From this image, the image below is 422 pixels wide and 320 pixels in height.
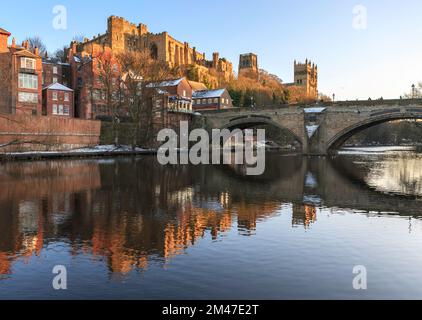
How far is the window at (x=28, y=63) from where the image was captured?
65062mm

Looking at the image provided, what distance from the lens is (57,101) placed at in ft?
234

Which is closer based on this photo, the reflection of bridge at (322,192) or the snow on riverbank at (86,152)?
the reflection of bridge at (322,192)

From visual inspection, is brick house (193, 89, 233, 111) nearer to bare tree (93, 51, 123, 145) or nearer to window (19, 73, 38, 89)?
bare tree (93, 51, 123, 145)

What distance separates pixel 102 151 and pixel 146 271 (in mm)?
51776

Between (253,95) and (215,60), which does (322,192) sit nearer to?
(253,95)

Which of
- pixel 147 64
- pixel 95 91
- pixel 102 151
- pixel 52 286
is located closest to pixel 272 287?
pixel 52 286

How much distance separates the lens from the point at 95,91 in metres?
76.6

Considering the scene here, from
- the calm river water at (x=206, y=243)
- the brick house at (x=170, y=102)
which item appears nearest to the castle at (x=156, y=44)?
the brick house at (x=170, y=102)

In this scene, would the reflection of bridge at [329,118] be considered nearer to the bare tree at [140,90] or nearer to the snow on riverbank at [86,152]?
the bare tree at [140,90]

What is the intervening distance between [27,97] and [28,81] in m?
2.66

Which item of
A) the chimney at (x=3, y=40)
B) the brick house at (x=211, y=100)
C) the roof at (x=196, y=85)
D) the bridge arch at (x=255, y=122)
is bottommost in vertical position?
the bridge arch at (x=255, y=122)
